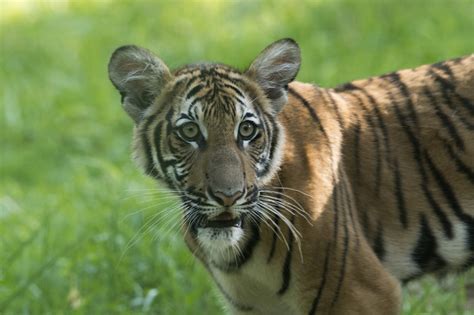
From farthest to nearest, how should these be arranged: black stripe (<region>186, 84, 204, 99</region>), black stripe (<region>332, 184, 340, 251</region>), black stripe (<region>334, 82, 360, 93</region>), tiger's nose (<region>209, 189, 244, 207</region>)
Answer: black stripe (<region>334, 82, 360, 93</region>)
black stripe (<region>332, 184, 340, 251</region>)
black stripe (<region>186, 84, 204, 99</region>)
tiger's nose (<region>209, 189, 244, 207</region>)

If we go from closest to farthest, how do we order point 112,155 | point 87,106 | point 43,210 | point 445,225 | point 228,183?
point 228,183 < point 445,225 < point 43,210 < point 112,155 < point 87,106

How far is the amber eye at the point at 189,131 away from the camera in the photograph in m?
3.23

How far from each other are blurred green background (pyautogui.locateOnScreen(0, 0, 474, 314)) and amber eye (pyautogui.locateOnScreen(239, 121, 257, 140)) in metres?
0.97

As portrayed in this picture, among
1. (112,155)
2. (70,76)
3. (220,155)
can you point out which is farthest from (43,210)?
(220,155)

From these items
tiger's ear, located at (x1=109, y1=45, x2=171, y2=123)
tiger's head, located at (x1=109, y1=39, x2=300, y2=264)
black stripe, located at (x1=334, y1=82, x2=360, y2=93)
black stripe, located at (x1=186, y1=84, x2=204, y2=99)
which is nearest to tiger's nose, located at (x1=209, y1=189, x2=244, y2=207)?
tiger's head, located at (x1=109, y1=39, x2=300, y2=264)

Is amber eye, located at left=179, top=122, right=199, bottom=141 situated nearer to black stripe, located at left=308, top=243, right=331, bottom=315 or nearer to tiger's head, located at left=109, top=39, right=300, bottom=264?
tiger's head, located at left=109, top=39, right=300, bottom=264

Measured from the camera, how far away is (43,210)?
18.4 feet

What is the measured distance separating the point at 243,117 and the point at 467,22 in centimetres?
409

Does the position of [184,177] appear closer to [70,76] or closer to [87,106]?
[87,106]

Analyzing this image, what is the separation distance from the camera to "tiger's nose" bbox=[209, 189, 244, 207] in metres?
3.06

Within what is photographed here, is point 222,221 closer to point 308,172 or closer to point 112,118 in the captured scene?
point 308,172

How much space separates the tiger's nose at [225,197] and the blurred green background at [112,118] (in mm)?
1050

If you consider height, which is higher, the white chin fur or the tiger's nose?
the tiger's nose

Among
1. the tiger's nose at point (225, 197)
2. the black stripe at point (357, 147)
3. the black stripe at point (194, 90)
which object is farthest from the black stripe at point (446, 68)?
the tiger's nose at point (225, 197)
